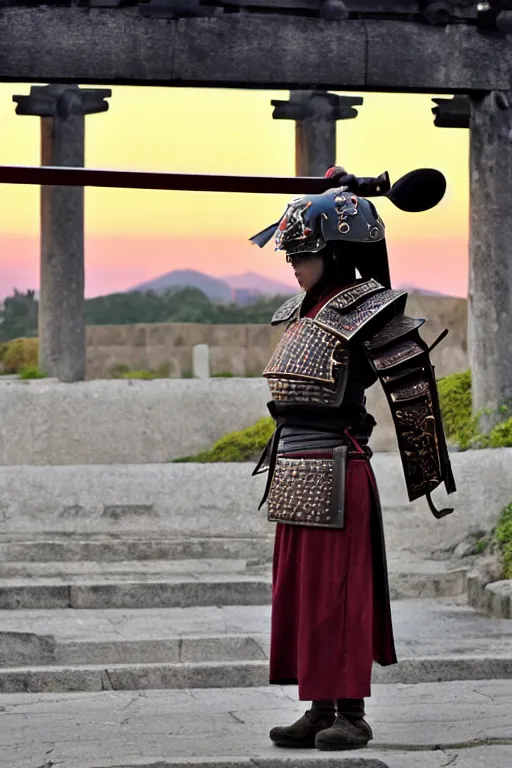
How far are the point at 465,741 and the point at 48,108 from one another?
11933 millimetres

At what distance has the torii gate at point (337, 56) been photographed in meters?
10.7

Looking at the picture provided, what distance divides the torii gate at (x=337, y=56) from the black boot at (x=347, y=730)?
250 inches

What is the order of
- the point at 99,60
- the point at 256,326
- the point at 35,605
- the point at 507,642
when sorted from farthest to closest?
the point at 256,326 → the point at 99,60 → the point at 35,605 → the point at 507,642

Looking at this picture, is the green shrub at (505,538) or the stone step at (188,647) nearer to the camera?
the stone step at (188,647)

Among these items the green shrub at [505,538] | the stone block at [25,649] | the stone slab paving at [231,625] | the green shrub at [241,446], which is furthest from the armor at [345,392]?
the green shrub at [241,446]

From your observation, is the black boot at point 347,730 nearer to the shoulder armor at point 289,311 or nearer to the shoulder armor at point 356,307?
the shoulder armor at point 356,307

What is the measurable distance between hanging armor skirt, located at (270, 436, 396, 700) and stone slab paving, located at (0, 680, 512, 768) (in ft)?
0.81

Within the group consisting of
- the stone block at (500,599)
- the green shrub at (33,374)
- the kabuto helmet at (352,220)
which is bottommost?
the stone block at (500,599)

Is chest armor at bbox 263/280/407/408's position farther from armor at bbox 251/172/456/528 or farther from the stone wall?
the stone wall

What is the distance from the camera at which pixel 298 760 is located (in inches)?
192

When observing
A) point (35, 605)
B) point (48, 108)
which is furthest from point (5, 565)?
point (48, 108)

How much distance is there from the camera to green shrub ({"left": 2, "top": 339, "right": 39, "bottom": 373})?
19891 millimetres

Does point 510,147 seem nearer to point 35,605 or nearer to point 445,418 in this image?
point 445,418

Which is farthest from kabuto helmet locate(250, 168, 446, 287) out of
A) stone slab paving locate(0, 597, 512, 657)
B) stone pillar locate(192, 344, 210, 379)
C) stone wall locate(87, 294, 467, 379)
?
stone pillar locate(192, 344, 210, 379)
